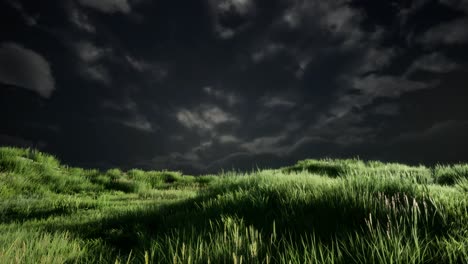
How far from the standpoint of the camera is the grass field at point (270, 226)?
2.23 metres

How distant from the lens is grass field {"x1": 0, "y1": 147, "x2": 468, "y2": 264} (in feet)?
7.32

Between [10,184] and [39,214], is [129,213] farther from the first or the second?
[10,184]

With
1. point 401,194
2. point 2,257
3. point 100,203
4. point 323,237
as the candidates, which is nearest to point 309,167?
point 100,203

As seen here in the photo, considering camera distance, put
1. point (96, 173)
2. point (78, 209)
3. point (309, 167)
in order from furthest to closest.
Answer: point (96, 173)
point (309, 167)
point (78, 209)

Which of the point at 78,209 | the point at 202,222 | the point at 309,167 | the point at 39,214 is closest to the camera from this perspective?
the point at 202,222

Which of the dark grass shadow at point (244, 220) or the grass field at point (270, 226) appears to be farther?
the dark grass shadow at point (244, 220)

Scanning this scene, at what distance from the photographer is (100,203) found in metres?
7.22

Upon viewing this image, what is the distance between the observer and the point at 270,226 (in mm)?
3297

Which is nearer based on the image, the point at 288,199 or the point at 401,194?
the point at 401,194

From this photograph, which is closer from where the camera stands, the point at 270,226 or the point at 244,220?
the point at 270,226

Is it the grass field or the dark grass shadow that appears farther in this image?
the dark grass shadow

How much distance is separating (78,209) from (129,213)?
1.95 meters

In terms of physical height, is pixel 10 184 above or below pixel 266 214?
above

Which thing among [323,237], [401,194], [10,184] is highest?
[10,184]
